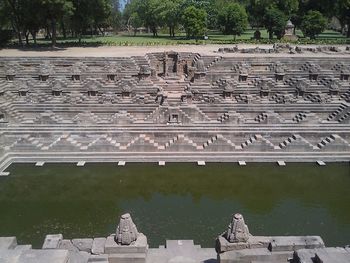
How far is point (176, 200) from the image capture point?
54.4ft

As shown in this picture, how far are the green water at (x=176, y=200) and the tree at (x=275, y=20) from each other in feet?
122

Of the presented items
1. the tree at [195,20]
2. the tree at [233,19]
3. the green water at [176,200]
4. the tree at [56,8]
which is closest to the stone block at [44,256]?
the green water at [176,200]

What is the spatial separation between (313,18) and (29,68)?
38446 millimetres

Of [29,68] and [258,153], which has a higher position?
[29,68]

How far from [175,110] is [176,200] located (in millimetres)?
6927

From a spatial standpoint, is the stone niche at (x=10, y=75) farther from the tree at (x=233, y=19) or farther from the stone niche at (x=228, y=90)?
the tree at (x=233, y=19)

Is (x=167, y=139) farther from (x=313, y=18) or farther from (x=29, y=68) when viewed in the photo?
(x=313, y=18)

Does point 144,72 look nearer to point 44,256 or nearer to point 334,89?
point 334,89

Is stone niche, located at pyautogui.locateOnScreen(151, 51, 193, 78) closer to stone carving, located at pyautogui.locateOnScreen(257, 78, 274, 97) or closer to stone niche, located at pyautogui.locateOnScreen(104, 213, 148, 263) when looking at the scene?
stone carving, located at pyautogui.locateOnScreen(257, 78, 274, 97)

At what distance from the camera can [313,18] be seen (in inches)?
2120

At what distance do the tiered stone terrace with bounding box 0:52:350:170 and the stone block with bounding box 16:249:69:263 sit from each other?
11.0 meters

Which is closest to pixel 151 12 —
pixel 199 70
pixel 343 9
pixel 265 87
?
pixel 343 9

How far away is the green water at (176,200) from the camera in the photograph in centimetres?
1434

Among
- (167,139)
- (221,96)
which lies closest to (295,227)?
(167,139)
